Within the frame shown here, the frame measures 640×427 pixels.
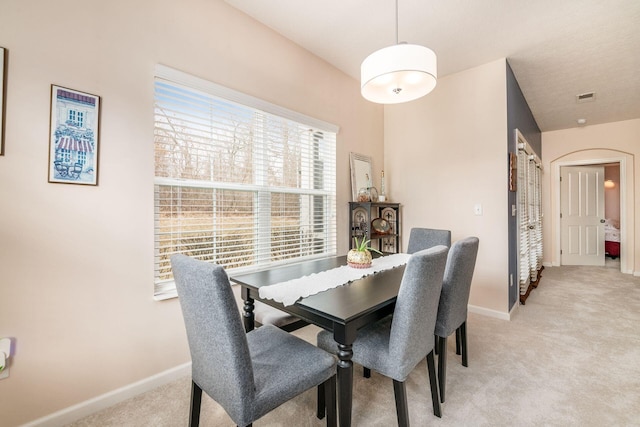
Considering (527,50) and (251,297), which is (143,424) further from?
(527,50)

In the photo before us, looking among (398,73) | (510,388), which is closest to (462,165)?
(398,73)

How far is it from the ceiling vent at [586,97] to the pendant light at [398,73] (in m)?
3.59

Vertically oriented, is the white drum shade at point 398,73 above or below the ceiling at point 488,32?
below

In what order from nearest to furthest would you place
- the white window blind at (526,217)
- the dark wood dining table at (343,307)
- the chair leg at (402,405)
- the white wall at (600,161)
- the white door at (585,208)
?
the dark wood dining table at (343,307)
the chair leg at (402,405)
the white window blind at (526,217)
the white wall at (600,161)
the white door at (585,208)

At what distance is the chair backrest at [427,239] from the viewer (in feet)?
8.66

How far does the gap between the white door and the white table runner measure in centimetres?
553

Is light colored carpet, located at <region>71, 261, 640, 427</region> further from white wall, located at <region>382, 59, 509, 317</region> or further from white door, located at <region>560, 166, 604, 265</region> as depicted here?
white door, located at <region>560, 166, 604, 265</region>

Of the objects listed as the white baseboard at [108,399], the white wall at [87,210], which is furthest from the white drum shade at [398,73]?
the white baseboard at [108,399]

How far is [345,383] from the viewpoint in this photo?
4.09 feet

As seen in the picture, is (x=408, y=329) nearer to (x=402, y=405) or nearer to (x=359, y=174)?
(x=402, y=405)

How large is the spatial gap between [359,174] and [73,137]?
8.72ft

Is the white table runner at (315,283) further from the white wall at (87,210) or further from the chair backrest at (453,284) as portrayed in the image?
the white wall at (87,210)

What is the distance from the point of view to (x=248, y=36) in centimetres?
238

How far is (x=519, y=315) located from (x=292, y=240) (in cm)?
262
